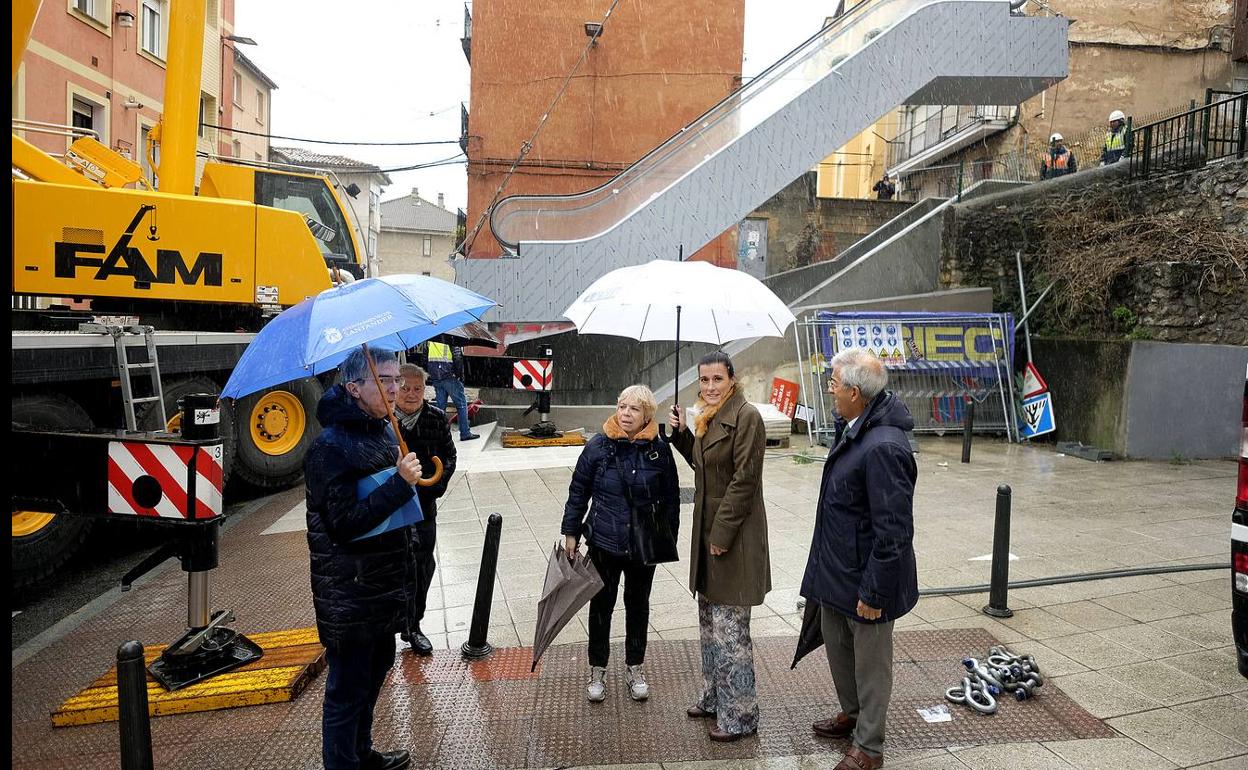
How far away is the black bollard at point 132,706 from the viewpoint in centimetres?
272

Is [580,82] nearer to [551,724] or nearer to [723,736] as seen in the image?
[551,724]

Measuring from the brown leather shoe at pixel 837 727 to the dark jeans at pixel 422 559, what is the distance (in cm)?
224

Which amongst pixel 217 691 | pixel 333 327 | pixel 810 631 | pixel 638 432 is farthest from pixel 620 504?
pixel 217 691

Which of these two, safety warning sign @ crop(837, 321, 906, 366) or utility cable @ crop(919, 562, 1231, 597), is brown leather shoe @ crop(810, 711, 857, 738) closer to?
utility cable @ crop(919, 562, 1231, 597)

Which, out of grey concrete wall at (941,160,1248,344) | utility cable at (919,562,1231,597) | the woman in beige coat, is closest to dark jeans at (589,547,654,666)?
the woman in beige coat

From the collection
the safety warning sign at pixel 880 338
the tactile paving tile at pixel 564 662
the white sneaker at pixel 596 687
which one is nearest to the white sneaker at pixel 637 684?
the white sneaker at pixel 596 687

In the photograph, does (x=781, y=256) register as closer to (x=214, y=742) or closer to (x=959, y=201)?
(x=959, y=201)

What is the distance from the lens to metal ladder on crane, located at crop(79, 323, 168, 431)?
6.71 metres

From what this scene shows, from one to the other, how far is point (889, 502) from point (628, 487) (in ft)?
4.31

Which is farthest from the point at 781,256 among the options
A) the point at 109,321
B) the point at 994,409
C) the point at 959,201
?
the point at 109,321

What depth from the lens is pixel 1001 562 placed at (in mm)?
5332

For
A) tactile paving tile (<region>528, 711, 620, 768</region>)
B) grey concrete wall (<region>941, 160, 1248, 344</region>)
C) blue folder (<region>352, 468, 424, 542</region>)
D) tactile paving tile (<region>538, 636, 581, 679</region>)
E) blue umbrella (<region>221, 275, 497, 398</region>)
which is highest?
grey concrete wall (<region>941, 160, 1248, 344</region>)

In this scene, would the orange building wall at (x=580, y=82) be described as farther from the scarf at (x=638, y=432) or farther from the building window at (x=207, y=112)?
the scarf at (x=638, y=432)

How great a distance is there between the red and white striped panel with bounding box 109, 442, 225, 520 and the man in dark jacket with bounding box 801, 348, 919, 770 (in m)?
3.05
